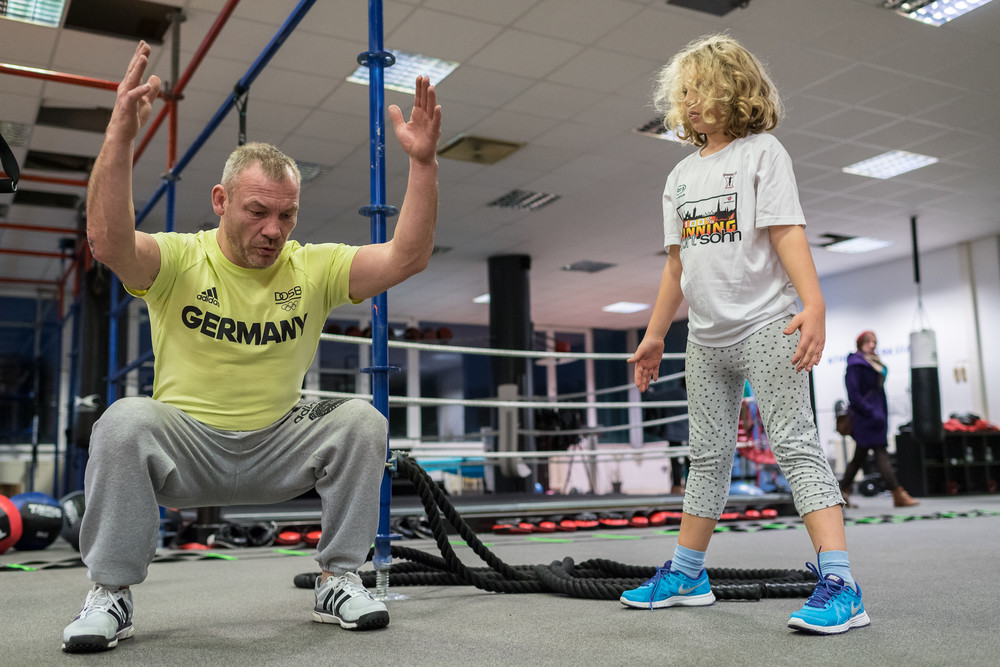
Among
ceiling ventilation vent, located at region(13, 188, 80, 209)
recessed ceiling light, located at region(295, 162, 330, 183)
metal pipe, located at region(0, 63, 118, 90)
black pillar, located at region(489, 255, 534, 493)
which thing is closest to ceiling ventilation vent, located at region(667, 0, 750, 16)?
metal pipe, located at region(0, 63, 118, 90)

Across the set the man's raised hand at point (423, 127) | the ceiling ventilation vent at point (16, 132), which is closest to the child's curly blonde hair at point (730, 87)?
the man's raised hand at point (423, 127)

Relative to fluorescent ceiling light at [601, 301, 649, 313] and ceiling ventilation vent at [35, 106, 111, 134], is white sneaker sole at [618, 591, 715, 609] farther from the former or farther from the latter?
fluorescent ceiling light at [601, 301, 649, 313]

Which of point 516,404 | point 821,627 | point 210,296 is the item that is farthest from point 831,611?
point 516,404

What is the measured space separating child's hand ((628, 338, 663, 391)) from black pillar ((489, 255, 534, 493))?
6554 millimetres

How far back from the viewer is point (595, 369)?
1402 centimetres

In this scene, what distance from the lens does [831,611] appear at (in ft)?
4.36

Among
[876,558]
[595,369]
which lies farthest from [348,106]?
[595,369]

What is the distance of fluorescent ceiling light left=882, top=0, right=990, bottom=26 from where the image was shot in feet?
14.8

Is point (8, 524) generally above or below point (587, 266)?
below

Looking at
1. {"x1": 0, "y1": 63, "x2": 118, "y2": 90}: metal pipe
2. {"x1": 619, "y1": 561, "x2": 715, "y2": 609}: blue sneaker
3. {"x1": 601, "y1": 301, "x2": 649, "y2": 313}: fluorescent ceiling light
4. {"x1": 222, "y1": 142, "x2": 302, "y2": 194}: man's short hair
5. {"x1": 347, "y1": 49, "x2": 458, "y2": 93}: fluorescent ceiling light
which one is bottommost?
{"x1": 619, "y1": 561, "x2": 715, "y2": 609}: blue sneaker

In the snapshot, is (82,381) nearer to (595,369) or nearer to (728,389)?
(728,389)

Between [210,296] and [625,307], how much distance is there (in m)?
11.0

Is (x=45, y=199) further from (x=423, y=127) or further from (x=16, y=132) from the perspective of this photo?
(x=423, y=127)

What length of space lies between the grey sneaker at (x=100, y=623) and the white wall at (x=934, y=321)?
8.80 meters
